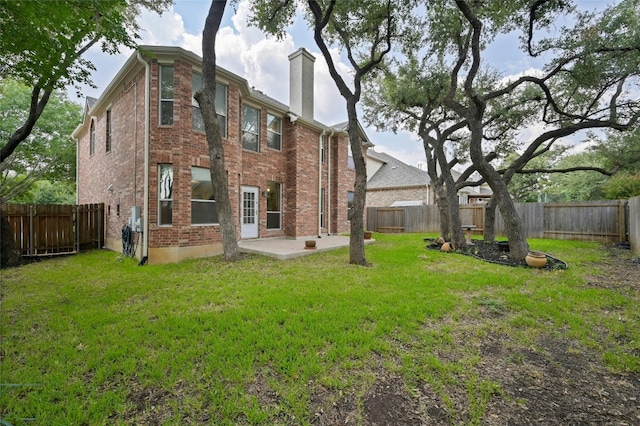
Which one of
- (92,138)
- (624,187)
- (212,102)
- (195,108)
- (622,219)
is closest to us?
(212,102)

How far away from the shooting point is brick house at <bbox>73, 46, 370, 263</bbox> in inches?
296

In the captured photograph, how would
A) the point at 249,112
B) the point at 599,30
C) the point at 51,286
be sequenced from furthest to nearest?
the point at 249,112
the point at 599,30
the point at 51,286

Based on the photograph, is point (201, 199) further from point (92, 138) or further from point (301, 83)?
point (92, 138)

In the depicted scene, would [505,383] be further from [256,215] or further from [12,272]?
[12,272]

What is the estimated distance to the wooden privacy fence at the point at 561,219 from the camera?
10.6 m

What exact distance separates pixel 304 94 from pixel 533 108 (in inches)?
385

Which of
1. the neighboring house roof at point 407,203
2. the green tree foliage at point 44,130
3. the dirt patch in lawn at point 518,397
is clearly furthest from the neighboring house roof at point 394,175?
the green tree foliage at point 44,130

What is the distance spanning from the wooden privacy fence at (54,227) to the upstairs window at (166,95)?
5646 mm

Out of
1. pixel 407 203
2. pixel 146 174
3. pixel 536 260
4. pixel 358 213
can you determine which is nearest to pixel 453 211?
pixel 536 260

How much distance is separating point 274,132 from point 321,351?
994 cm

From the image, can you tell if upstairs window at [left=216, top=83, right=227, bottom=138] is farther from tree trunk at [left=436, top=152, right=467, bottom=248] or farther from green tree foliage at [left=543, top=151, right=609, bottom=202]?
green tree foliage at [left=543, top=151, right=609, bottom=202]

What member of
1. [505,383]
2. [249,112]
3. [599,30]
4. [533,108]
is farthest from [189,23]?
[533,108]

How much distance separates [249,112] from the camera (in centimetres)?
1012

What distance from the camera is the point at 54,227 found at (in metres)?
9.14
